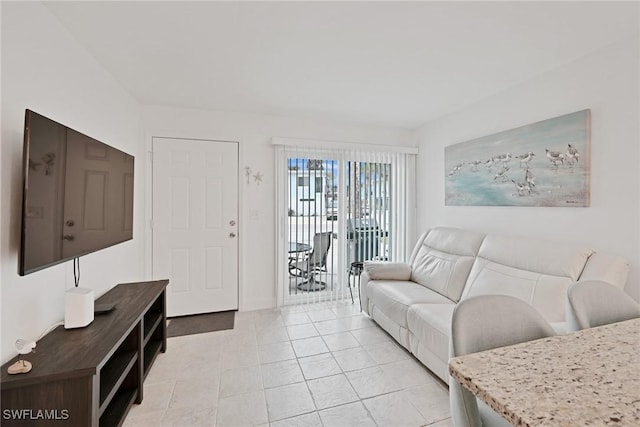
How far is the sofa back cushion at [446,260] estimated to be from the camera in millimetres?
2605

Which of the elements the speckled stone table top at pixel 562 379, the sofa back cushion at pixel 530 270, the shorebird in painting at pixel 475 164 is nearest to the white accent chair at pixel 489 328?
the speckled stone table top at pixel 562 379

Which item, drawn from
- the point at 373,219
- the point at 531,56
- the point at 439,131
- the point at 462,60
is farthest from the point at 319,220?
the point at 531,56

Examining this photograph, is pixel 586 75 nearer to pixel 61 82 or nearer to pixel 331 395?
pixel 331 395

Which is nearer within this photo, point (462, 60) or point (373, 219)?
point (462, 60)

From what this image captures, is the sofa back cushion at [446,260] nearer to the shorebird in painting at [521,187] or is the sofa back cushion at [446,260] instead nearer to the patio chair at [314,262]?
the shorebird in painting at [521,187]

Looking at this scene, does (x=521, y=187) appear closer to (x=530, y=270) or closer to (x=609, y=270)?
(x=530, y=270)

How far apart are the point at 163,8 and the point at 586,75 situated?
2.91 meters

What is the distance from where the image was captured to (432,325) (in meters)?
2.03

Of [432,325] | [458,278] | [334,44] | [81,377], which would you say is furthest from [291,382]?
[334,44]

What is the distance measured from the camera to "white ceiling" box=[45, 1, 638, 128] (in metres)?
1.60

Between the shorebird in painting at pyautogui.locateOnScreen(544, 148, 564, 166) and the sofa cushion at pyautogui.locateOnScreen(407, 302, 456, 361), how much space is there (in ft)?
4.70

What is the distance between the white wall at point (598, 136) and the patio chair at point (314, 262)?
187cm

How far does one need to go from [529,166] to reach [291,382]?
2.65 m

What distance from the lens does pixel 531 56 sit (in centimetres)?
209
